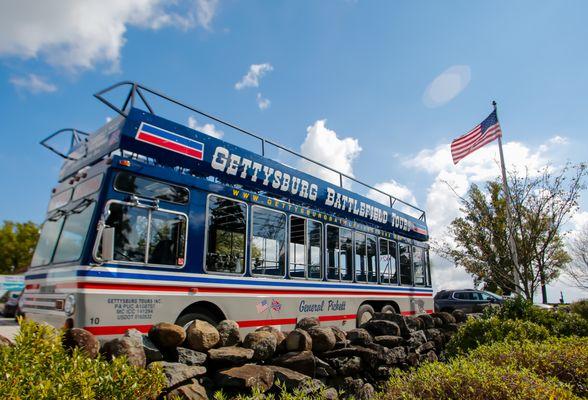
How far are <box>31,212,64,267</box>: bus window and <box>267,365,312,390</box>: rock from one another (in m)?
4.39

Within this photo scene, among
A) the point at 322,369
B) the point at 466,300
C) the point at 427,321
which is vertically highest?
the point at 466,300

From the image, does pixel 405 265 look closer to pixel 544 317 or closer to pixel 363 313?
pixel 363 313

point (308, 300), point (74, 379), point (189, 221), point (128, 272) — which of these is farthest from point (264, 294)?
point (74, 379)

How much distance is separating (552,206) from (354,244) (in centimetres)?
1049

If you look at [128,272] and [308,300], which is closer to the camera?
[128,272]

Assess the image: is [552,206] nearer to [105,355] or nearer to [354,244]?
[354,244]

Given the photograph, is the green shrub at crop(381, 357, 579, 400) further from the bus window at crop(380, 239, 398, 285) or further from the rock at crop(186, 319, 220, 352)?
the bus window at crop(380, 239, 398, 285)

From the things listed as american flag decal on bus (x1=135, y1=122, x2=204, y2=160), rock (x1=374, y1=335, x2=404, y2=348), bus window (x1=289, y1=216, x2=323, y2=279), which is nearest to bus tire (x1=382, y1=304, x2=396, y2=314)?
bus window (x1=289, y1=216, x2=323, y2=279)

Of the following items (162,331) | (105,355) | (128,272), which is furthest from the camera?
(128,272)

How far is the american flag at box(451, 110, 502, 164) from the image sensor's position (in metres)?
18.3

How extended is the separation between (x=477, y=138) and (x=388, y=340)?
1432cm

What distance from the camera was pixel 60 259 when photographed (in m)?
6.43

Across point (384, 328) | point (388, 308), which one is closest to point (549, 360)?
point (384, 328)

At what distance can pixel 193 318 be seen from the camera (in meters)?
6.71
